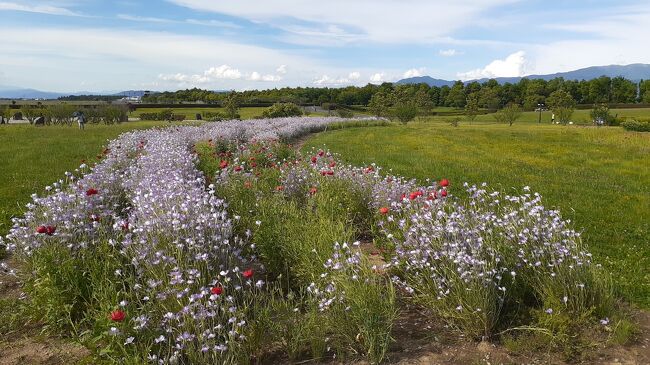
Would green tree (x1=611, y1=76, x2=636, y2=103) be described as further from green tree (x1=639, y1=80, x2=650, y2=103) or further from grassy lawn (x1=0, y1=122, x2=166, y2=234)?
grassy lawn (x1=0, y1=122, x2=166, y2=234)

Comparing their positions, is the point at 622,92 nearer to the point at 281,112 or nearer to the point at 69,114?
the point at 281,112

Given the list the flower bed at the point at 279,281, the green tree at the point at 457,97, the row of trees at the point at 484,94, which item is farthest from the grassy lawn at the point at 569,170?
the green tree at the point at 457,97

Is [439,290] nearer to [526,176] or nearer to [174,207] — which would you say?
[174,207]

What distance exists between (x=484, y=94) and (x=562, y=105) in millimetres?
25946

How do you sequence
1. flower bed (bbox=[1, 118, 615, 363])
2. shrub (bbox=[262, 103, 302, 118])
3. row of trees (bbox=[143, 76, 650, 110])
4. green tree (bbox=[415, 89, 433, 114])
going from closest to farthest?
1. flower bed (bbox=[1, 118, 615, 363])
2. shrub (bbox=[262, 103, 302, 118])
3. green tree (bbox=[415, 89, 433, 114])
4. row of trees (bbox=[143, 76, 650, 110])

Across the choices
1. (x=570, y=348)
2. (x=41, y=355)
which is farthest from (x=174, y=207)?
(x=570, y=348)

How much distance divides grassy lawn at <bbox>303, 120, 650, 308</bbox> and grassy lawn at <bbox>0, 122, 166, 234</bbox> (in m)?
8.70

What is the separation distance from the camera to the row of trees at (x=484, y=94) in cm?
9575

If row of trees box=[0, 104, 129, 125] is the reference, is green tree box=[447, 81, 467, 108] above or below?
above

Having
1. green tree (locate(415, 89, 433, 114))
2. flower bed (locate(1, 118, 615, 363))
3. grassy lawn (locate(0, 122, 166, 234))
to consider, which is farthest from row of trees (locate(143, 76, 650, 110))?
flower bed (locate(1, 118, 615, 363))

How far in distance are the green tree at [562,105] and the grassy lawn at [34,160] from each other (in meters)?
56.3

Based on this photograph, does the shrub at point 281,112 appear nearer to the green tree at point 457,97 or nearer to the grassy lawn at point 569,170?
the grassy lawn at point 569,170

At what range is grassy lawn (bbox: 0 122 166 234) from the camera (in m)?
9.74

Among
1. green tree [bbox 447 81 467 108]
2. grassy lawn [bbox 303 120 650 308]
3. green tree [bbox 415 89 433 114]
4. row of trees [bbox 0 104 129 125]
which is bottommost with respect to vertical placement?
grassy lawn [bbox 303 120 650 308]
